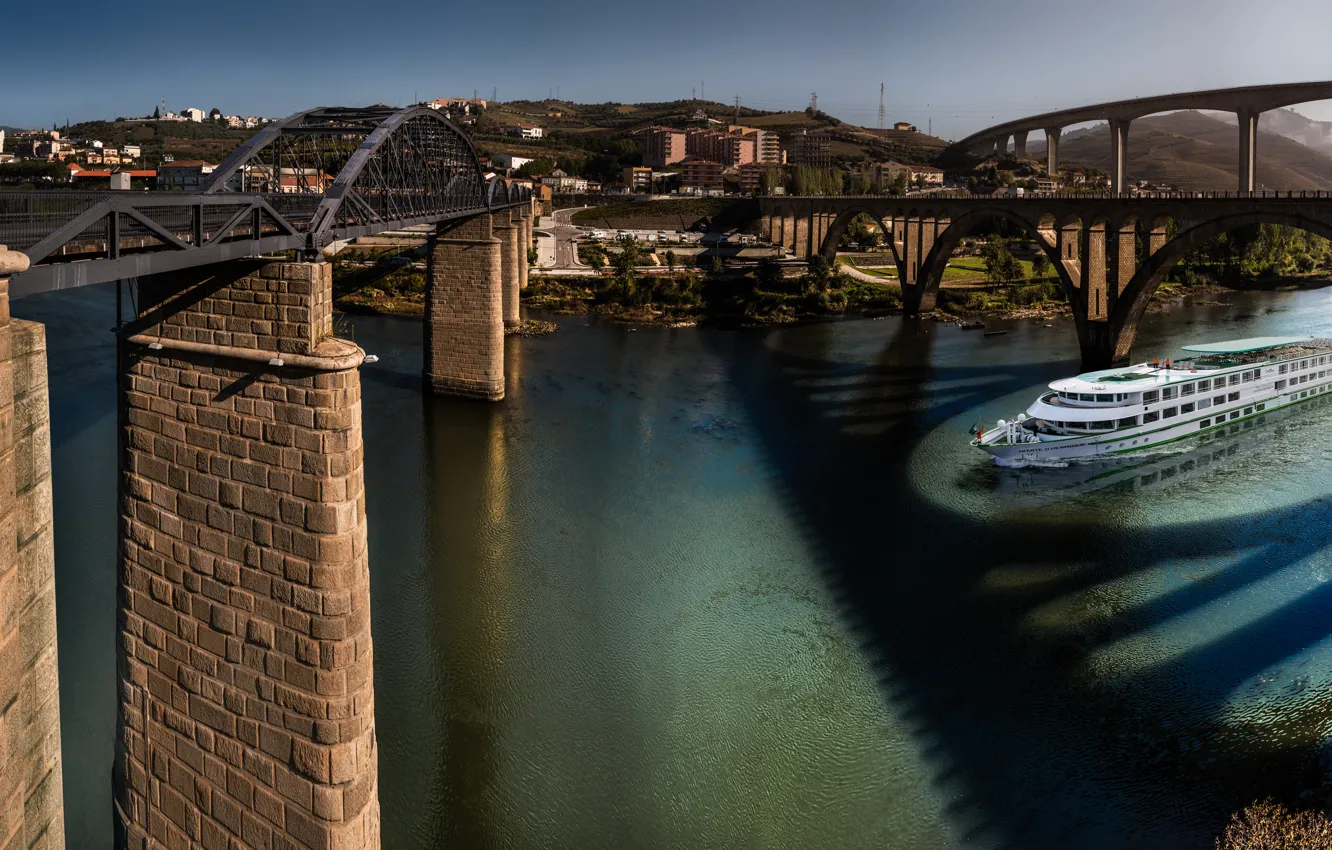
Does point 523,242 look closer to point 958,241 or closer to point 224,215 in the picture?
point 958,241

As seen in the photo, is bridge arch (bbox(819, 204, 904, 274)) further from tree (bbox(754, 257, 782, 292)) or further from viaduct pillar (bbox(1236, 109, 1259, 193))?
viaduct pillar (bbox(1236, 109, 1259, 193))

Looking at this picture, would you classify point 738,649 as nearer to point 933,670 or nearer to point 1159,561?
point 933,670

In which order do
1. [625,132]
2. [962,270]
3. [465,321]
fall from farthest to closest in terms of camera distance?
1. [625,132]
2. [962,270]
3. [465,321]

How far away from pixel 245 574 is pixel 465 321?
57.1ft

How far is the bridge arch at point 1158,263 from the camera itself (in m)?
23.4

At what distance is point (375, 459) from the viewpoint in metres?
18.6

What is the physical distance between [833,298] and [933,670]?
31250 millimetres

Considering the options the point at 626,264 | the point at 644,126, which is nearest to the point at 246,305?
the point at 626,264

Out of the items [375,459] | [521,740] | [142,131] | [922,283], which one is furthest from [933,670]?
[142,131]

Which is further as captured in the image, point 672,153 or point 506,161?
point 672,153

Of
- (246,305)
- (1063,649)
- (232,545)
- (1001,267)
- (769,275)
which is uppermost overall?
(1001,267)

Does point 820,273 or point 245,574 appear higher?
point 820,273

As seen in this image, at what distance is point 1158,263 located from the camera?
86.1 feet

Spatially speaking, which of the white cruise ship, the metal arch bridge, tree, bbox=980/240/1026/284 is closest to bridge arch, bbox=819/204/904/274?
tree, bbox=980/240/1026/284
